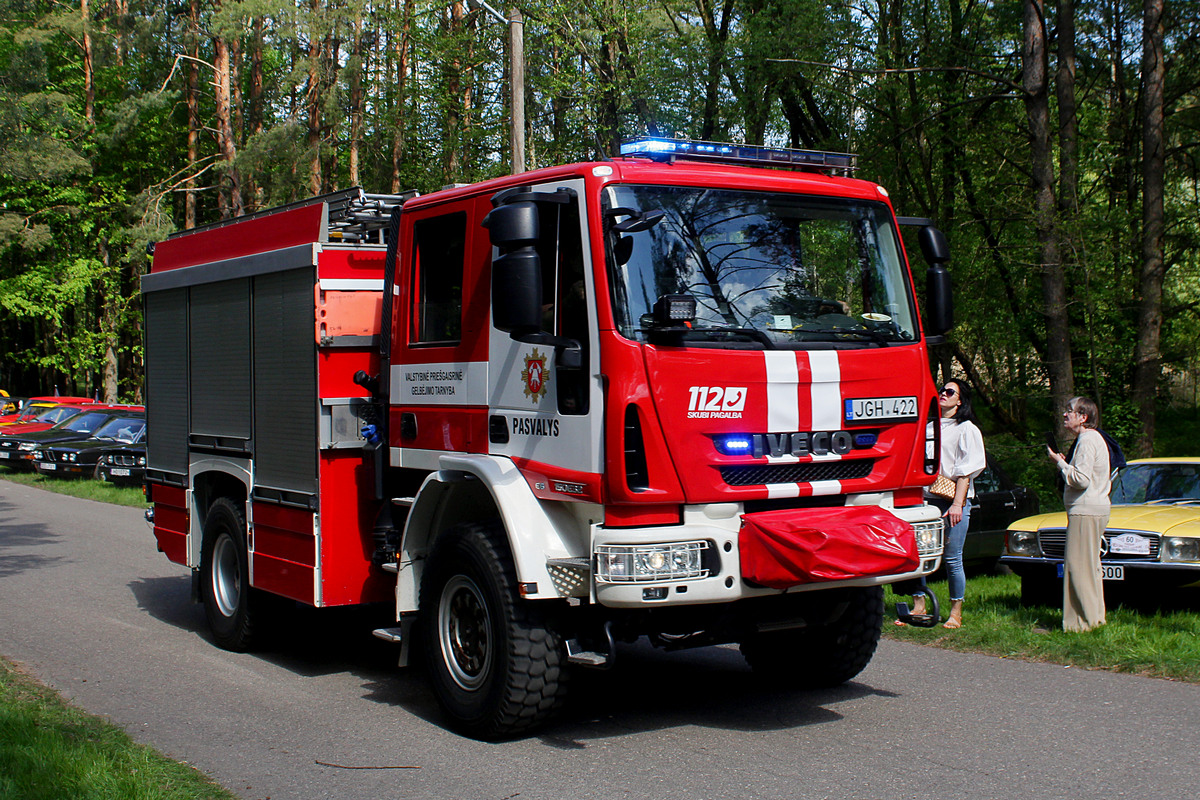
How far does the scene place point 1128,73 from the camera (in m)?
21.4

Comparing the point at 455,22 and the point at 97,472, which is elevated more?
the point at 455,22

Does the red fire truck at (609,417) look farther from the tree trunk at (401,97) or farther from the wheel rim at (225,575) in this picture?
the tree trunk at (401,97)

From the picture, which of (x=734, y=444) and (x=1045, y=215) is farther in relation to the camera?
(x=1045, y=215)

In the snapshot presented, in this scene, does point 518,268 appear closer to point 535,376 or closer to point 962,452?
point 535,376

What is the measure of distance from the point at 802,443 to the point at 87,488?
20.1m

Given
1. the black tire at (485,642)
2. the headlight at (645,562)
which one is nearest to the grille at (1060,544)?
the headlight at (645,562)

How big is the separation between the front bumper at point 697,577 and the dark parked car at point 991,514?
6246 mm

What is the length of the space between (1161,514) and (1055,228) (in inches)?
330

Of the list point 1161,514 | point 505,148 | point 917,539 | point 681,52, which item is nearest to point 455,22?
point 505,148

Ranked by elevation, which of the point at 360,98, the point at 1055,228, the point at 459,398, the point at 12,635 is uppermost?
the point at 360,98

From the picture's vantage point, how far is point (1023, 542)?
9.55m

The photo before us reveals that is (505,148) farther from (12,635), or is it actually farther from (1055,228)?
(12,635)

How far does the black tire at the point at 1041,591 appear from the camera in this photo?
936 cm

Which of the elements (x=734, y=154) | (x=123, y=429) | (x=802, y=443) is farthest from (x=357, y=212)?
(x=123, y=429)
